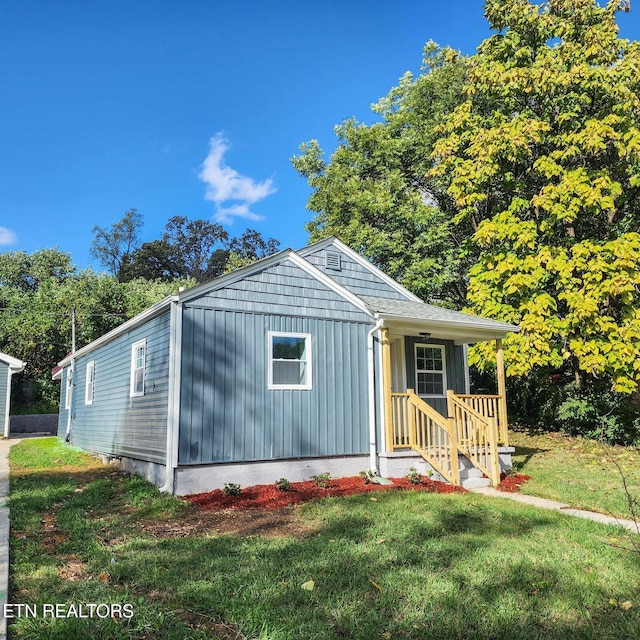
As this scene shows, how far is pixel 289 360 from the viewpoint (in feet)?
29.4

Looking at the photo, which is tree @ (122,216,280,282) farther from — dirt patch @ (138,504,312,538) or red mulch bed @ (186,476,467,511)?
dirt patch @ (138,504,312,538)

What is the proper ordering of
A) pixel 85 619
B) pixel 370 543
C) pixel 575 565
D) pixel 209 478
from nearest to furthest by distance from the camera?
pixel 85 619 → pixel 575 565 → pixel 370 543 → pixel 209 478

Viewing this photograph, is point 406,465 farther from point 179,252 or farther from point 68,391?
point 179,252

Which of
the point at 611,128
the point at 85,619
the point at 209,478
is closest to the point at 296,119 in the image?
the point at 611,128

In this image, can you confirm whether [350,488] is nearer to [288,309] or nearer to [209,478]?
[209,478]

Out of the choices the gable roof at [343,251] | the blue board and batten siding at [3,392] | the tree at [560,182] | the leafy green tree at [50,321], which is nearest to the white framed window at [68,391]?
the blue board and batten siding at [3,392]

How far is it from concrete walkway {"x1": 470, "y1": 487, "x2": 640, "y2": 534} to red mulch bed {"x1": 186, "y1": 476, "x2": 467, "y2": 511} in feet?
1.67

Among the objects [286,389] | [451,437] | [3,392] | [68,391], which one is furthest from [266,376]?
[3,392]

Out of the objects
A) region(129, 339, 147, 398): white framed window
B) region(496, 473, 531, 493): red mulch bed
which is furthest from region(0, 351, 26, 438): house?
region(496, 473, 531, 493): red mulch bed

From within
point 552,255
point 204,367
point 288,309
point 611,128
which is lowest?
point 204,367

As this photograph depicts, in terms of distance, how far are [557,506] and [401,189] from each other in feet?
44.6

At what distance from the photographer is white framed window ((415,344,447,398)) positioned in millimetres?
11000

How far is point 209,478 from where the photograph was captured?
7820 millimetres

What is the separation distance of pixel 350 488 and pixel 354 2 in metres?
11.6
